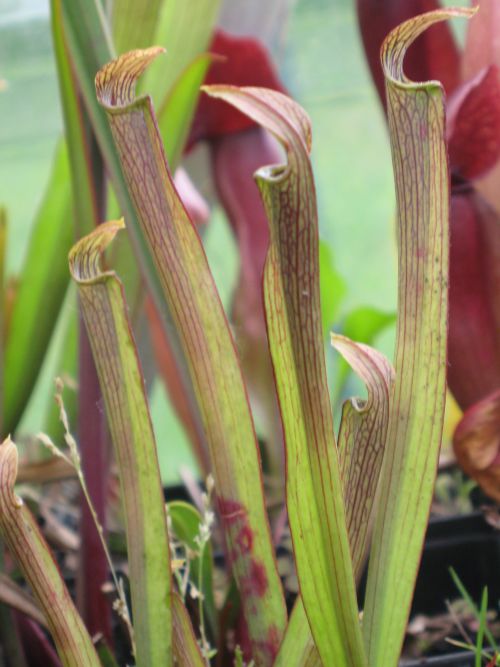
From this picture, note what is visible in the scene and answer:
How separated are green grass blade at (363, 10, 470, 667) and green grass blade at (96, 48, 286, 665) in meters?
0.05

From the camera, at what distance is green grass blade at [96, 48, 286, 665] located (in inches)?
10.7

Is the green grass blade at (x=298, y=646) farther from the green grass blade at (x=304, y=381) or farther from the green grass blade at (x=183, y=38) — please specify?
the green grass blade at (x=183, y=38)

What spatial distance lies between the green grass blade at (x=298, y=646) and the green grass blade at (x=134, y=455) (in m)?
0.04

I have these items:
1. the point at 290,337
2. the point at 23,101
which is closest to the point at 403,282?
the point at 290,337

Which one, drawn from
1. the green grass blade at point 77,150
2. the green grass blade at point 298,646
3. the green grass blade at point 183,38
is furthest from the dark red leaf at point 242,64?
the green grass blade at point 298,646

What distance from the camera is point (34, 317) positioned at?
53cm

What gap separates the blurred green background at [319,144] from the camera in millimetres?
1334

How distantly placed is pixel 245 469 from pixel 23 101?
1.22m

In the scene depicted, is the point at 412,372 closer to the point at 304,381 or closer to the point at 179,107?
the point at 304,381

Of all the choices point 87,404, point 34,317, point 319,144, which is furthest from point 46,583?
point 319,144

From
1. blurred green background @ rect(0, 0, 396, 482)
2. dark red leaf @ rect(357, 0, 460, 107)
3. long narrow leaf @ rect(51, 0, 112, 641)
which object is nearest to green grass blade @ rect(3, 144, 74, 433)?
long narrow leaf @ rect(51, 0, 112, 641)

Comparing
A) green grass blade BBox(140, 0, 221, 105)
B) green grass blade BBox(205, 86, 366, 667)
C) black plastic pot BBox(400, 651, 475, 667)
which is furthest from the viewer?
green grass blade BBox(140, 0, 221, 105)

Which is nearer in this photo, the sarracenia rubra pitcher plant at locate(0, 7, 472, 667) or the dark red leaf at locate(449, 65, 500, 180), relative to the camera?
the sarracenia rubra pitcher plant at locate(0, 7, 472, 667)

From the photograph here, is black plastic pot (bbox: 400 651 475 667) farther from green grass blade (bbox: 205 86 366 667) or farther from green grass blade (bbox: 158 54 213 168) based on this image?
green grass blade (bbox: 158 54 213 168)
